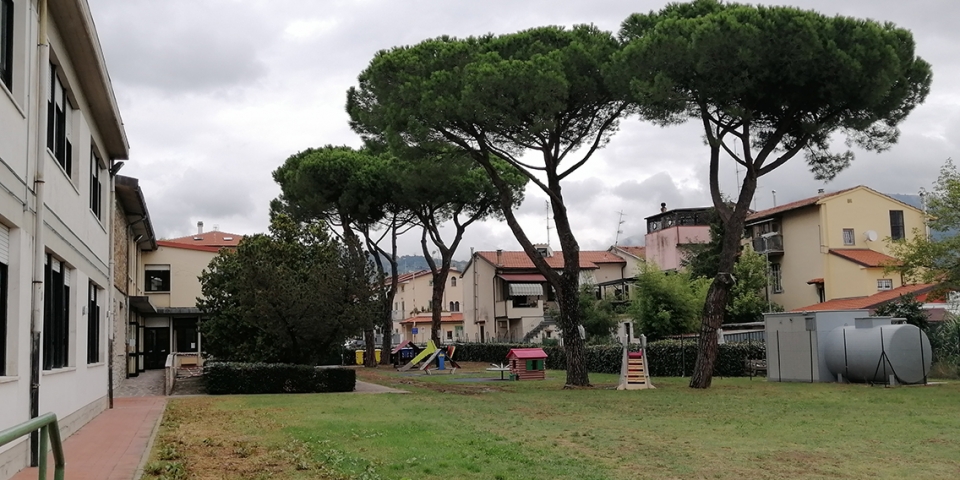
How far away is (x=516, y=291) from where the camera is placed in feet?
204

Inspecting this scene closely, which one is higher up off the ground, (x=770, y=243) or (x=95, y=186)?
(x=770, y=243)

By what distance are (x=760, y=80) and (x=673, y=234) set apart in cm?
4285

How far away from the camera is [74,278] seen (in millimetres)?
15125

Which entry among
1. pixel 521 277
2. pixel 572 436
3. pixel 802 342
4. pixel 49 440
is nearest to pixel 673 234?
pixel 521 277

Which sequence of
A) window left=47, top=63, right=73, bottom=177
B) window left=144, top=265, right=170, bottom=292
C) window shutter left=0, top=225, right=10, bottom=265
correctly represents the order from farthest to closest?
1. window left=144, top=265, right=170, bottom=292
2. window left=47, top=63, right=73, bottom=177
3. window shutter left=0, top=225, right=10, bottom=265

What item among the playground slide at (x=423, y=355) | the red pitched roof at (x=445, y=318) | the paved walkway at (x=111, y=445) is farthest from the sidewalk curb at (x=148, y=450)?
the red pitched roof at (x=445, y=318)

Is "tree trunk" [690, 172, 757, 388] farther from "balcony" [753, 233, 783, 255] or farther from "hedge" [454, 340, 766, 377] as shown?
"balcony" [753, 233, 783, 255]

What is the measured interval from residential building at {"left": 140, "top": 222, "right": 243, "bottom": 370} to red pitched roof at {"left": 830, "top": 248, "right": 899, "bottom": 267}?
30880mm

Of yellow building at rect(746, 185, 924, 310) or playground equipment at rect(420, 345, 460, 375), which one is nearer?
playground equipment at rect(420, 345, 460, 375)

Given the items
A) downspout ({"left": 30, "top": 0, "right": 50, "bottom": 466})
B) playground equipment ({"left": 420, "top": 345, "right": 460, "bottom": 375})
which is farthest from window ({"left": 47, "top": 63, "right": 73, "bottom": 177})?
playground equipment ({"left": 420, "top": 345, "right": 460, "bottom": 375})

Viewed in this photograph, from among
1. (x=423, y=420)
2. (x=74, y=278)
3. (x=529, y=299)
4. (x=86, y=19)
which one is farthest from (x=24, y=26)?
(x=529, y=299)

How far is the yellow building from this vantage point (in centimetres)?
4744

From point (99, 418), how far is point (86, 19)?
8180 millimetres

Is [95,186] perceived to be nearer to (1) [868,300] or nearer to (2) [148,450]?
(2) [148,450]
